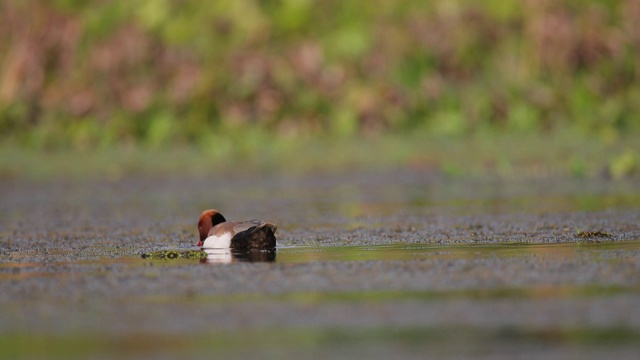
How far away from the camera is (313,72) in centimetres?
1975

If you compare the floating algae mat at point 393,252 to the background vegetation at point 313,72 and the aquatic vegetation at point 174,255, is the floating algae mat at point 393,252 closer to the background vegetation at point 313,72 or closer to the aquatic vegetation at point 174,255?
the aquatic vegetation at point 174,255

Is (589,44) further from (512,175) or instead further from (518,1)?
(512,175)

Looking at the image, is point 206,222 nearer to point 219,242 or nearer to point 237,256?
point 219,242

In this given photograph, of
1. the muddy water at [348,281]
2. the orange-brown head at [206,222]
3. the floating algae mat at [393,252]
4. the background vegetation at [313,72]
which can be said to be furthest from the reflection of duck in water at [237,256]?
the background vegetation at [313,72]

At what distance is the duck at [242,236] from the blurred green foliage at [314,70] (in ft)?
25.4

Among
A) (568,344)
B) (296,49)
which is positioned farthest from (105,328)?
(296,49)

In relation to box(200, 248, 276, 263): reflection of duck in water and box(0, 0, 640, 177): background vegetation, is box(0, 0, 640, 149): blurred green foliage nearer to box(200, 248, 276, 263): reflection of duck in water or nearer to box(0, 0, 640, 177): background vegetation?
Answer: box(0, 0, 640, 177): background vegetation

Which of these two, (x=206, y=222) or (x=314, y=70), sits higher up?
(x=314, y=70)

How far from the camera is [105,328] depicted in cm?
747

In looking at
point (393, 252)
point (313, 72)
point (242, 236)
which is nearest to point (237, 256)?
point (242, 236)

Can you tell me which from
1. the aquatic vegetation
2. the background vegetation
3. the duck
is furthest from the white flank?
the background vegetation

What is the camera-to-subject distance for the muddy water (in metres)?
6.86

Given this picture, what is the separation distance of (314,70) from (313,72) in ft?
0.11

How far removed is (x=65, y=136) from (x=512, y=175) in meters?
6.47
